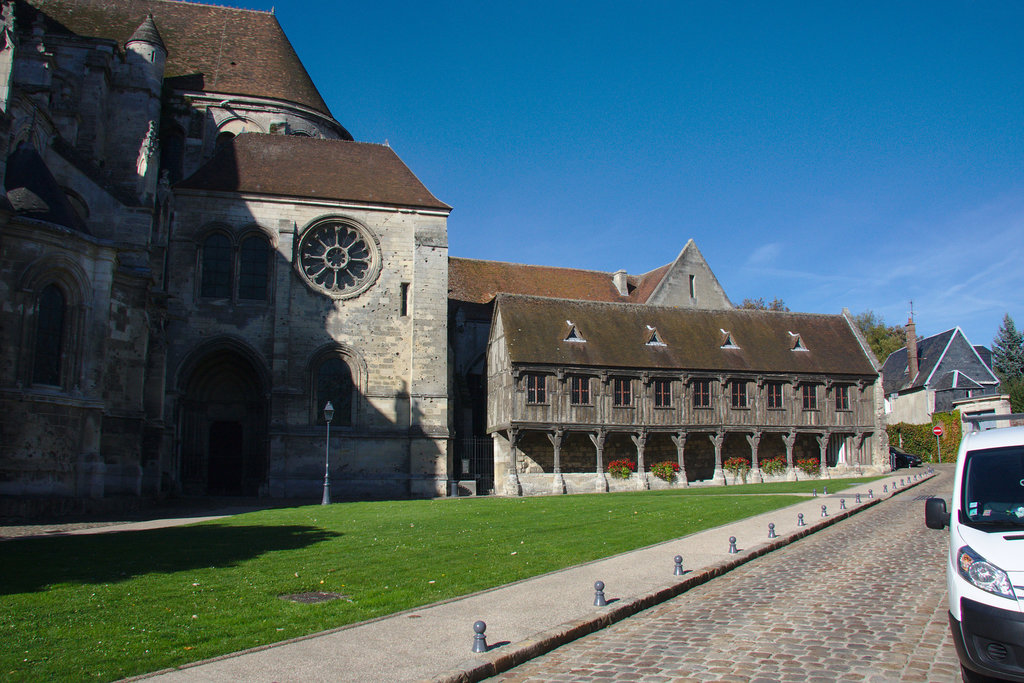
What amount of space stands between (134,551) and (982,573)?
35.0 ft

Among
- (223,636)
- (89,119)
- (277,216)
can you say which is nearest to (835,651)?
(223,636)

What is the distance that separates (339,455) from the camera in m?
27.6

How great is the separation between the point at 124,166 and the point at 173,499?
40.1ft

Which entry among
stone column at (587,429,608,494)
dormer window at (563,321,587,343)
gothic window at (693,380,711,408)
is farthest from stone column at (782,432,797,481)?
dormer window at (563,321,587,343)

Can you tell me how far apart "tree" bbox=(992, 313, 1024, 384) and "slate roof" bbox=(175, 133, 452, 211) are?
1400 inches

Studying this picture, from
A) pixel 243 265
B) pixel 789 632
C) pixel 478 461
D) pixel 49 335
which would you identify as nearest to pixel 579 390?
pixel 478 461

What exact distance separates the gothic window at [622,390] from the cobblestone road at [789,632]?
759 inches

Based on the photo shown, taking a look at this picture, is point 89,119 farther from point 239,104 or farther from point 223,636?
point 223,636

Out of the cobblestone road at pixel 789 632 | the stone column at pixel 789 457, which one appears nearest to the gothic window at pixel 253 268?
the stone column at pixel 789 457

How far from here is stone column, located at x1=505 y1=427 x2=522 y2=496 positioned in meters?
28.3

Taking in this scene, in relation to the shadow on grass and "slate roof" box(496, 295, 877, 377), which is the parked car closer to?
"slate roof" box(496, 295, 877, 377)

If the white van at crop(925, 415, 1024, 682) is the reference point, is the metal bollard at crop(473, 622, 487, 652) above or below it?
below

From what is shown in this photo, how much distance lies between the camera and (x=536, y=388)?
1163 inches

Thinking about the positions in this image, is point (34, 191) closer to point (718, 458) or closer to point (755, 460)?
point (718, 458)
